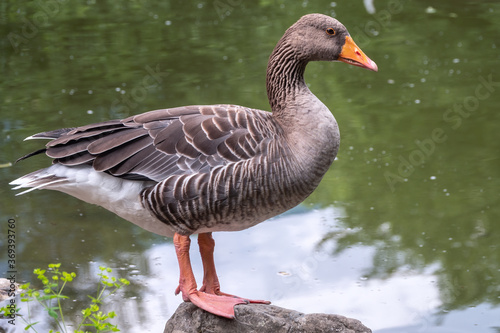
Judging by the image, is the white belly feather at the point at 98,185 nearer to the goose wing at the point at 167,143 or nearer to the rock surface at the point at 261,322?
the goose wing at the point at 167,143

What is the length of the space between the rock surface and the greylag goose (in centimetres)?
11

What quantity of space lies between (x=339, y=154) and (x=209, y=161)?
3.71m

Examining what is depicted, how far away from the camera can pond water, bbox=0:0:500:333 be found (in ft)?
19.3

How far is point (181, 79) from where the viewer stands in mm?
9594

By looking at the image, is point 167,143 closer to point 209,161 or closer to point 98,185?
point 209,161

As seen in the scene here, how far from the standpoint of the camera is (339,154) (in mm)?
8008

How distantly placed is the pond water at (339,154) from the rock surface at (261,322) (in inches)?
30.9

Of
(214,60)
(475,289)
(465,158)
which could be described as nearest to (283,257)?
(475,289)

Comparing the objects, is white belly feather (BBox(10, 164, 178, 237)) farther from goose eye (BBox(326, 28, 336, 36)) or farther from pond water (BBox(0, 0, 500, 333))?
goose eye (BBox(326, 28, 336, 36))

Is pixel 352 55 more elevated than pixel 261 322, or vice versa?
pixel 352 55

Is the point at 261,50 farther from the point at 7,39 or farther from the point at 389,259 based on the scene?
the point at 389,259

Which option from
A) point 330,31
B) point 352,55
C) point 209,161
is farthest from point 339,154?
point 209,161

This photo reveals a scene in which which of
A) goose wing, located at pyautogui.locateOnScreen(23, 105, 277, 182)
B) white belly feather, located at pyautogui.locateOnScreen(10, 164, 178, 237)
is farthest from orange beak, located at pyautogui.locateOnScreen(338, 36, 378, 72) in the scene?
white belly feather, located at pyautogui.locateOnScreen(10, 164, 178, 237)

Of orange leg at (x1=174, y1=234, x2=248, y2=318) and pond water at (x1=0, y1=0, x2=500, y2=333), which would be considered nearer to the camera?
orange leg at (x1=174, y1=234, x2=248, y2=318)
